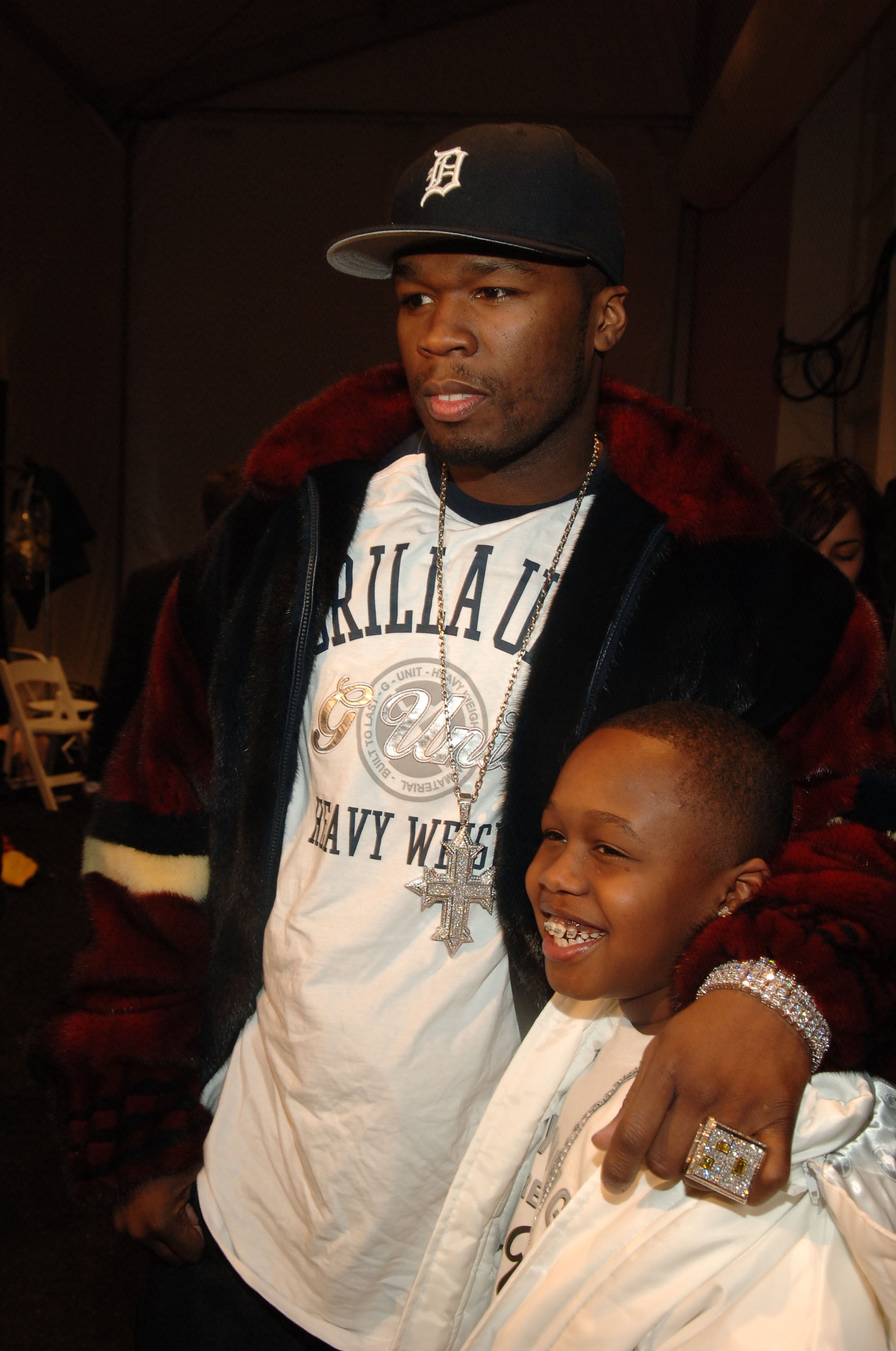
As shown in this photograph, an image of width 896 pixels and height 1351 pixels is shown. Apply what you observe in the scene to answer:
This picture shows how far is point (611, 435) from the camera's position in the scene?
1315 millimetres

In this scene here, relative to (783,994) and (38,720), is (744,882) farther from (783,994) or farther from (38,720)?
(38,720)

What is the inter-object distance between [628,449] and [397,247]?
364 mm

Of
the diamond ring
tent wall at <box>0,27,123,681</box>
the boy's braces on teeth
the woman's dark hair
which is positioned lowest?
the diamond ring

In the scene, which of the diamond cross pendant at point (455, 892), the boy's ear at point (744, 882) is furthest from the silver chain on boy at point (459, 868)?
the boy's ear at point (744, 882)

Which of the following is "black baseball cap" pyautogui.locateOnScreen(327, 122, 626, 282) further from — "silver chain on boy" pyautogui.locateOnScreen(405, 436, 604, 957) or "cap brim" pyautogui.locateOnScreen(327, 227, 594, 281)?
"silver chain on boy" pyautogui.locateOnScreen(405, 436, 604, 957)

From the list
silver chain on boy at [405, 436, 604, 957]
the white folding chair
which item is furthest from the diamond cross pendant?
the white folding chair

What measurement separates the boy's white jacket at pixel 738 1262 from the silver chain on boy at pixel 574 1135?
11 centimetres

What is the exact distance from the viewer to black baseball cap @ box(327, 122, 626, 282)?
1.18m

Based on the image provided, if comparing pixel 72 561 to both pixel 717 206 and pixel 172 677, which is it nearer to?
pixel 717 206

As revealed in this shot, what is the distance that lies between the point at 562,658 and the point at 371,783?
253 mm

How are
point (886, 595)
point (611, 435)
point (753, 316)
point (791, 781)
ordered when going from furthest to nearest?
point (753, 316), point (886, 595), point (611, 435), point (791, 781)

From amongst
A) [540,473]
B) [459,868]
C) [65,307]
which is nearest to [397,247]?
[540,473]

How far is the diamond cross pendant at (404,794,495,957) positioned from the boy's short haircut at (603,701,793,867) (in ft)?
0.74

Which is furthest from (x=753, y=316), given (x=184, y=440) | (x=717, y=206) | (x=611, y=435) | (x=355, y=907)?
(x=355, y=907)
